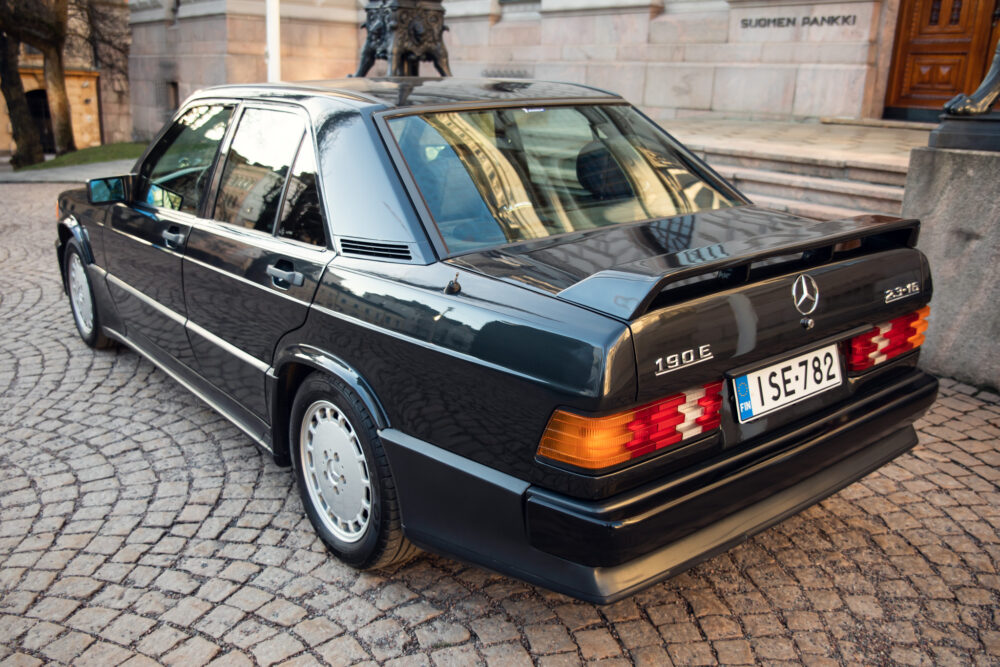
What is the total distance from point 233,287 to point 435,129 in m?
1.10

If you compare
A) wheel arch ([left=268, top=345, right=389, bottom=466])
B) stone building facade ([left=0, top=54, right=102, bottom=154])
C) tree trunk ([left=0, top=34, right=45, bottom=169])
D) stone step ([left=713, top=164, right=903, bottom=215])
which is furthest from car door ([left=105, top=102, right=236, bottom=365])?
stone building facade ([left=0, top=54, right=102, bottom=154])

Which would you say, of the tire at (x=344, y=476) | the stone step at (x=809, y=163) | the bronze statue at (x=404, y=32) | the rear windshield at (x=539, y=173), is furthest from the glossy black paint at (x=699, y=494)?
the bronze statue at (x=404, y=32)

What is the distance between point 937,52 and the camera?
1056 cm

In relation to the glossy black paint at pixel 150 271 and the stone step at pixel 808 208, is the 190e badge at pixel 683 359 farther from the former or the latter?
the stone step at pixel 808 208

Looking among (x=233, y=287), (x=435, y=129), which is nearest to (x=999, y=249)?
(x=435, y=129)

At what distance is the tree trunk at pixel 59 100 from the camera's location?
2323cm

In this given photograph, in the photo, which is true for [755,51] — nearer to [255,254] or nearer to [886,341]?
[886,341]

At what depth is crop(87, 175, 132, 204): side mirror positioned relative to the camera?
4434mm

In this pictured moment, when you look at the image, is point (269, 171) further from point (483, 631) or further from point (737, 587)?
point (737, 587)

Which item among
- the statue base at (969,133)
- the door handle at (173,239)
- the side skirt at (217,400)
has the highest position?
the statue base at (969,133)

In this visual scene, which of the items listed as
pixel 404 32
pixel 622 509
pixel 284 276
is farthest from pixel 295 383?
Result: pixel 404 32

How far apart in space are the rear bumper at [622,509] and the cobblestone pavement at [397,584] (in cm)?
42

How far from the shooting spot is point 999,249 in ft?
15.9

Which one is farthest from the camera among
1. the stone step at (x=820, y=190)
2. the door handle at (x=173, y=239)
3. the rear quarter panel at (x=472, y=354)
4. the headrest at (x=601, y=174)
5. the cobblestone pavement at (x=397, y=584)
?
the stone step at (x=820, y=190)
